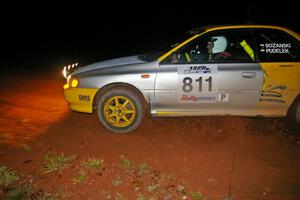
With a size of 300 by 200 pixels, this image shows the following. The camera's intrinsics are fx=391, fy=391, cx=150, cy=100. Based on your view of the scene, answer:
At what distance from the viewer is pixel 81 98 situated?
626 cm

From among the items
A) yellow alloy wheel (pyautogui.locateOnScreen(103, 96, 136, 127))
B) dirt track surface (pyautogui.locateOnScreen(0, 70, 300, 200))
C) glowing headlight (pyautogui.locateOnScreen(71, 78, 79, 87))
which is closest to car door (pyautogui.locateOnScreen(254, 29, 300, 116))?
dirt track surface (pyautogui.locateOnScreen(0, 70, 300, 200))

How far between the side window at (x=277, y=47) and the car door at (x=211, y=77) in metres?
0.15

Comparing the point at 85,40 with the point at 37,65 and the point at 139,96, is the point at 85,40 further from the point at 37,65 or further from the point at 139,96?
the point at 139,96

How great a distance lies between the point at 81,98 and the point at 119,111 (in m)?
0.65

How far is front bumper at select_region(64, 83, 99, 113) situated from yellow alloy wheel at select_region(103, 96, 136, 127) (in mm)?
255

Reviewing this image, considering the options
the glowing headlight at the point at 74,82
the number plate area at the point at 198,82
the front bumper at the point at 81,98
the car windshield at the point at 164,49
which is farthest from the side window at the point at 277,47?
the glowing headlight at the point at 74,82

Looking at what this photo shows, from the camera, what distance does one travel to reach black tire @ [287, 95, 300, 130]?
20.1ft

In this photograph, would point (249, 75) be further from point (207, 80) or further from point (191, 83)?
point (191, 83)

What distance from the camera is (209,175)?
4770mm

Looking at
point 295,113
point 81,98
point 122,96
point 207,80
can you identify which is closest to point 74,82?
point 81,98

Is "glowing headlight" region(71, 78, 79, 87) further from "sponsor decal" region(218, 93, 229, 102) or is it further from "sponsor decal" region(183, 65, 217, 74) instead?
"sponsor decal" region(218, 93, 229, 102)

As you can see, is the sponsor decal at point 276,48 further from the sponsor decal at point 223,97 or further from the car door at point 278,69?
the sponsor decal at point 223,97

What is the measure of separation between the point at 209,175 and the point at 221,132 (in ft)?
5.46

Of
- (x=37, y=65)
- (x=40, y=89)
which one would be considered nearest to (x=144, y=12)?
(x=37, y=65)
